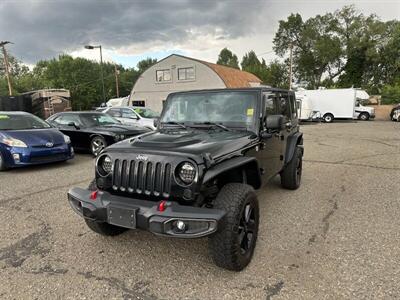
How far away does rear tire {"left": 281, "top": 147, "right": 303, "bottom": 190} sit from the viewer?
5129mm

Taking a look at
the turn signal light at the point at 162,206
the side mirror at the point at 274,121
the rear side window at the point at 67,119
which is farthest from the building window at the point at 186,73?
the turn signal light at the point at 162,206

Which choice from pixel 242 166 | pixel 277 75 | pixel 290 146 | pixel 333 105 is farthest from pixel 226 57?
pixel 242 166

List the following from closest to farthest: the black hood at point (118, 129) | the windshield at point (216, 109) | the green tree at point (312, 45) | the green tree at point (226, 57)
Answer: the windshield at point (216, 109)
the black hood at point (118, 129)
the green tree at point (312, 45)
the green tree at point (226, 57)

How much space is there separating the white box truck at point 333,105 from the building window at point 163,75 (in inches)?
515

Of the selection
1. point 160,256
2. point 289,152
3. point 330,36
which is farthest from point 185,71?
point 160,256

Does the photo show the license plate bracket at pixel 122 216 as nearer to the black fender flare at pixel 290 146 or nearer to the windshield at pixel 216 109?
the windshield at pixel 216 109

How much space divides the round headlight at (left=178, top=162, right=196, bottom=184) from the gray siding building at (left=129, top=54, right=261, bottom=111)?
26.4 metres

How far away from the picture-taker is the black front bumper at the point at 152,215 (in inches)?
95.3

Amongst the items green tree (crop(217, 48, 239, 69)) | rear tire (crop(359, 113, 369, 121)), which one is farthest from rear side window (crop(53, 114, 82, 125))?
green tree (crop(217, 48, 239, 69))

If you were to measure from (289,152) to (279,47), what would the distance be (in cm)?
4806

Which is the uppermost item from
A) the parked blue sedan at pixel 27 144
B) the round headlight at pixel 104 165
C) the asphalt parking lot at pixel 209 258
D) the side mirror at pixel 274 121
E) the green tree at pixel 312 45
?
the green tree at pixel 312 45

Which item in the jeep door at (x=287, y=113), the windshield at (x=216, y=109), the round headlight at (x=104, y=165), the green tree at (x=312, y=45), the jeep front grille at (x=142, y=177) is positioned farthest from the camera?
the green tree at (x=312, y=45)

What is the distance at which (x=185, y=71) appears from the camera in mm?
30734

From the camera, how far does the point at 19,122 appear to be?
7559 mm
